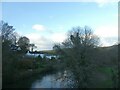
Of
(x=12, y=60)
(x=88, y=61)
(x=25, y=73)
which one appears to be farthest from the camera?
(x=25, y=73)

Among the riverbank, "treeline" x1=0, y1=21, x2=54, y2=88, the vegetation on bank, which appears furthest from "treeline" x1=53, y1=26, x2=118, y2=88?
"treeline" x1=0, y1=21, x2=54, y2=88

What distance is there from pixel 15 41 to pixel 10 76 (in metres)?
2.88

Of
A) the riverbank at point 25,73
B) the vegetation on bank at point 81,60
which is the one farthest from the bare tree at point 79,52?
the riverbank at point 25,73

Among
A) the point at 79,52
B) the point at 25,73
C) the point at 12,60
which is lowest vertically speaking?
the point at 25,73

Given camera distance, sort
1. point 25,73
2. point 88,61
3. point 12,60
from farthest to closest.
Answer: point 25,73, point 12,60, point 88,61

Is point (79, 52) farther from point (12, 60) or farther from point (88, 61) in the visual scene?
point (12, 60)

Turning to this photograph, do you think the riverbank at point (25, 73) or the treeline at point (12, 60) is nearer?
the treeline at point (12, 60)

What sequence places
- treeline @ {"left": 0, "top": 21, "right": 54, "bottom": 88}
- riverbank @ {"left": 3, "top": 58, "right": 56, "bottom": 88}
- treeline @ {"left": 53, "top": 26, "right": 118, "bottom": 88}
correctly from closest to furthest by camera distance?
treeline @ {"left": 53, "top": 26, "right": 118, "bottom": 88} < treeline @ {"left": 0, "top": 21, "right": 54, "bottom": 88} < riverbank @ {"left": 3, "top": 58, "right": 56, "bottom": 88}

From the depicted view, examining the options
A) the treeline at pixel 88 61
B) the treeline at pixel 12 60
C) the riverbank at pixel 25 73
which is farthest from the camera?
the riverbank at pixel 25 73

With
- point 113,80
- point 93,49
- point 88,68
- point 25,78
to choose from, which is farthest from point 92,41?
point 25,78

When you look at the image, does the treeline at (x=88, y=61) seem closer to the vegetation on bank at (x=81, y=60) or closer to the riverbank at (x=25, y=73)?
the vegetation on bank at (x=81, y=60)

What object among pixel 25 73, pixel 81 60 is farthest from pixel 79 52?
pixel 25 73

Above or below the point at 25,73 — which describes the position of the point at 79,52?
above

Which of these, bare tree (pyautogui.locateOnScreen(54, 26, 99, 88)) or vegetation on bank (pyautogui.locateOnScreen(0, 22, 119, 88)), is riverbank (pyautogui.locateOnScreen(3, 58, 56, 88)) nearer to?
vegetation on bank (pyautogui.locateOnScreen(0, 22, 119, 88))
